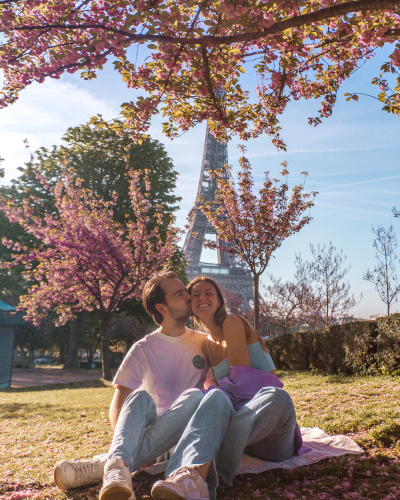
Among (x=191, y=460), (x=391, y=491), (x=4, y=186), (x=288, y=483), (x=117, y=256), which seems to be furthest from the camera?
(x=4, y=186)

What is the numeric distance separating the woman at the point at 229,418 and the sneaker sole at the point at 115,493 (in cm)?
14

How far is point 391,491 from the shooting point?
7.06ft

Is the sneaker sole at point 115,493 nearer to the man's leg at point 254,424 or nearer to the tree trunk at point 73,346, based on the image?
the man's leg at point 254,424

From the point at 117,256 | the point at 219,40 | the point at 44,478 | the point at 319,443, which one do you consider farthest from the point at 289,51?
the point at 117,256

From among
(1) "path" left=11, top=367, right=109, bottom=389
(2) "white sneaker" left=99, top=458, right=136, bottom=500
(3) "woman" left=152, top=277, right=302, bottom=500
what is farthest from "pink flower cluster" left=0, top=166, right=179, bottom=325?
(2) "white sneaker" left=99, top=458, right=136, bottom=500

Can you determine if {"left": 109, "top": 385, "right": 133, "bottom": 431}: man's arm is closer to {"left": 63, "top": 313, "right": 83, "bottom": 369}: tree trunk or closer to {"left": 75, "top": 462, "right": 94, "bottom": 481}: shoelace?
{"left": 75, "top": 462, "right": 94, "bottom": 481}: shoelace

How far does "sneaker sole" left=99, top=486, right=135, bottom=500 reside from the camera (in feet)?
6.16

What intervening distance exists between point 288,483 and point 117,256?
1149 cm

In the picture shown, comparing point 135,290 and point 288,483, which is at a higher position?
point 135,290

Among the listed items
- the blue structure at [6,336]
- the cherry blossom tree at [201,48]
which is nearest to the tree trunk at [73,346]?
the blue structure at [6,336]

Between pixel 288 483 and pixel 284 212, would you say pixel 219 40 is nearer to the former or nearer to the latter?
pixel 288 483

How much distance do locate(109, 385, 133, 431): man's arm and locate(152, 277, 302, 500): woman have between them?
66 cm

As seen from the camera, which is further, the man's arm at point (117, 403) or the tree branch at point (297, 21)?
the tree branch at point (297, 21)

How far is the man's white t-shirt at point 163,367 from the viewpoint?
2.86m
